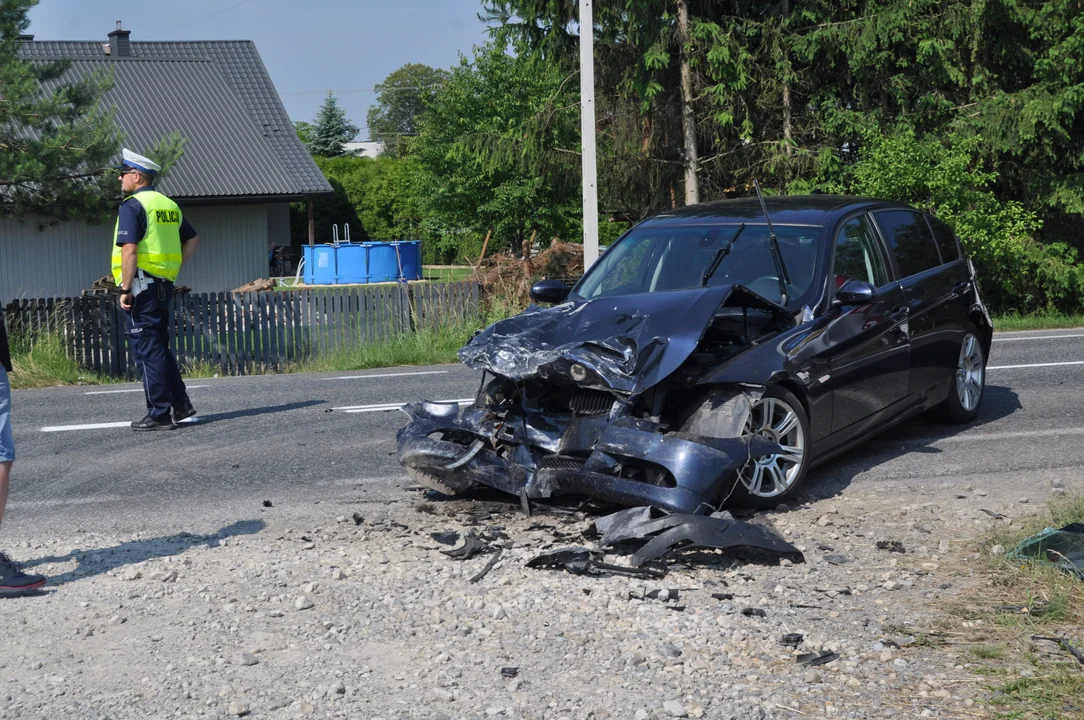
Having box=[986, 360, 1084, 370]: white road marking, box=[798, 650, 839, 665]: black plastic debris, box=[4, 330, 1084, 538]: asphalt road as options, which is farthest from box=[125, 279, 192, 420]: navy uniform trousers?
box=[986, 360, 1084, 370]: white road marking


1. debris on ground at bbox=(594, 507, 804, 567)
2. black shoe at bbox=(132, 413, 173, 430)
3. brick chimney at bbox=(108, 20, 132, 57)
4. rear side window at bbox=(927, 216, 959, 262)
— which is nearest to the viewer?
debris on ground at bbox=(594, 507, 804, 567)

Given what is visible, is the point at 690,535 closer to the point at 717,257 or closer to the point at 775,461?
the point at 775,461

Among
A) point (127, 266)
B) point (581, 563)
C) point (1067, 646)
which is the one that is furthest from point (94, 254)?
point (1067, 646)

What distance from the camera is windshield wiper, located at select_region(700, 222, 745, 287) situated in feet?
24.3

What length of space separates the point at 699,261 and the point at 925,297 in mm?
1682

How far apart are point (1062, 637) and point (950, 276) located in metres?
4.63

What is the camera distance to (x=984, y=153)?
19906 mm

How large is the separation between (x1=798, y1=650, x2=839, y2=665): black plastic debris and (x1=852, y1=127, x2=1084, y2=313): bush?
14.9m

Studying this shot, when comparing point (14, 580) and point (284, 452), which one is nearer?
point (14, 580)

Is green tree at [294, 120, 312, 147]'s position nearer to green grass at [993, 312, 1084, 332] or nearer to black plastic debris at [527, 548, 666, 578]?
green grass at [993, 312, 1084, 332]

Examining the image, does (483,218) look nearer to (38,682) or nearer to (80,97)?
(80,97)

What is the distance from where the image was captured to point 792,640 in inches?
172

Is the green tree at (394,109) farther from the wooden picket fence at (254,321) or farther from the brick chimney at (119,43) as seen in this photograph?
the wooden picket fence at (254,321)

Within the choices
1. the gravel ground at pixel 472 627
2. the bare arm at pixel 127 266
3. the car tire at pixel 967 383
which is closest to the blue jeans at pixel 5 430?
the gravel ground at pixel 472 627
